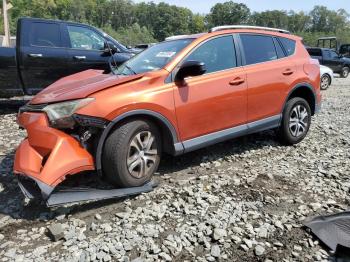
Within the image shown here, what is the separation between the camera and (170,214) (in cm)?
381

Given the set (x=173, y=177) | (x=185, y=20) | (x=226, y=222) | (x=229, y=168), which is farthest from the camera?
(x=185, y=20)

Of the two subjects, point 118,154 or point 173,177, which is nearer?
point 118,154

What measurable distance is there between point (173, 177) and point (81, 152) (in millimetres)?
1355

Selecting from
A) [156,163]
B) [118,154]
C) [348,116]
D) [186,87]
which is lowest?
[348,116]

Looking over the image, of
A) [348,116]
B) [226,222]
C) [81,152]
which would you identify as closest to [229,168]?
[226,222]

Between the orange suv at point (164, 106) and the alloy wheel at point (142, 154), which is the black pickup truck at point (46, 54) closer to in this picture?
the orange suv at point (164, 106)

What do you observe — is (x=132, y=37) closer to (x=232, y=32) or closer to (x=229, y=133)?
(x=232, y=32)

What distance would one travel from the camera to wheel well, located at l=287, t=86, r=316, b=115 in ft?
19.6

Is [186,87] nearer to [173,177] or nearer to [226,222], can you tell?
[173,177]

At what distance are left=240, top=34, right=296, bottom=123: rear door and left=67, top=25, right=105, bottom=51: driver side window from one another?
399 cm

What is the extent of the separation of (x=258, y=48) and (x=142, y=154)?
2499 millimetres

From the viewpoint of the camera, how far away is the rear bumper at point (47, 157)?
352 centimetres

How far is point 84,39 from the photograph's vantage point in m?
8.21

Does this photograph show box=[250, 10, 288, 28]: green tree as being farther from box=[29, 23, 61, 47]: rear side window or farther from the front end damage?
the front end damage
